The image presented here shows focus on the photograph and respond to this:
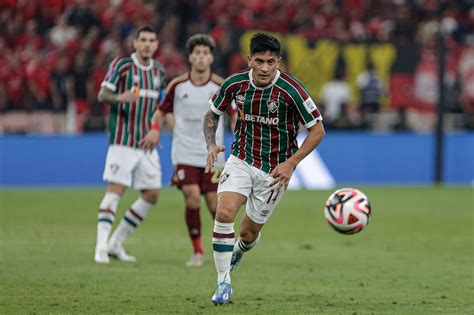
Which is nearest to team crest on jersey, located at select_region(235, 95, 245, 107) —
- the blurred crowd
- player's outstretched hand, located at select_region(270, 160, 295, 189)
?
player's outstretched hand, located at select_region(270, 160, 295, 189)

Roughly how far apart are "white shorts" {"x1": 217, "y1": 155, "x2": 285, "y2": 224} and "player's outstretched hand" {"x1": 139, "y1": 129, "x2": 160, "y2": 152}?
2721mm

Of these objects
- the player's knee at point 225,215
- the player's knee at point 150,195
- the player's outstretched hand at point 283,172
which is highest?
the player's outstretched hand at point 283,172

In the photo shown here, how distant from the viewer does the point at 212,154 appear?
27.2 feet

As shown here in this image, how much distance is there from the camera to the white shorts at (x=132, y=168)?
1123 centimetres

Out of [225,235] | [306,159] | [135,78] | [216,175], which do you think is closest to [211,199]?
[216,175]

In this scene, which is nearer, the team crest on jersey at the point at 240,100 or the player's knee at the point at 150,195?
the team crest on jersey at the point at 240,100

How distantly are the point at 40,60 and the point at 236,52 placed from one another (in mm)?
4427

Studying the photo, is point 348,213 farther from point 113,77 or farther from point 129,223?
point 113,77

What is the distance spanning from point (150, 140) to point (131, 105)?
1.86 ft

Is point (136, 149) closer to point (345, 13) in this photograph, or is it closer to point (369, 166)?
point (369, 166)

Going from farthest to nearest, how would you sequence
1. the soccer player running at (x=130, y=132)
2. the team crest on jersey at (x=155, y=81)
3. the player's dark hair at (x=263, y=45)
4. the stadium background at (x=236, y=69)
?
the stadium background at (x=236, y=69), the team crest on jersey at (x=155, y=81), the soccer player running at (x=130, y=132), the player's dark hair at (x=263, y=45)

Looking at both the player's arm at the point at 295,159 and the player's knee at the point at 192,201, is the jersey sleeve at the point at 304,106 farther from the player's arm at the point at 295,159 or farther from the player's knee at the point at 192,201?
the player's knee at the point at 192,201

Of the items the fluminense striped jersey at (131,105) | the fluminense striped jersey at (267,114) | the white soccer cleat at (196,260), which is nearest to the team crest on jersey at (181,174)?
the fluminense striped jersey at (131,105)

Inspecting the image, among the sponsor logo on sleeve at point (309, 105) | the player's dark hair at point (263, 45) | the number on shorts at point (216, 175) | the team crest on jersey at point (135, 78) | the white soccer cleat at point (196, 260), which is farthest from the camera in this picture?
the team crest on jersey at point (135, 78)
